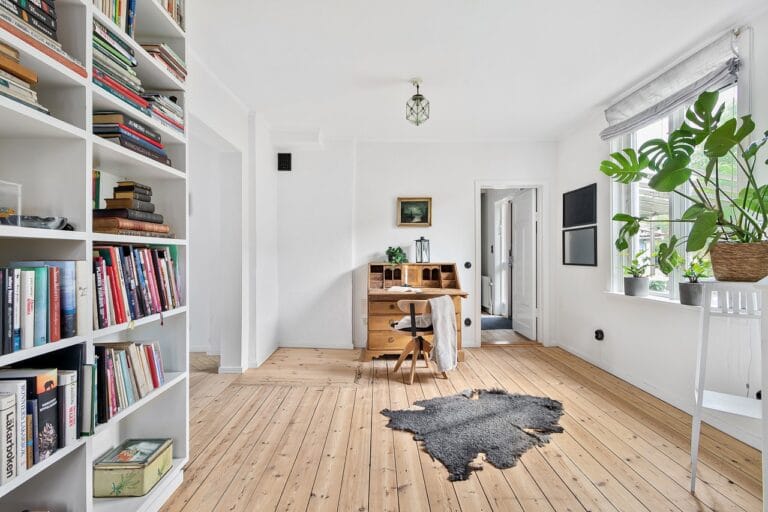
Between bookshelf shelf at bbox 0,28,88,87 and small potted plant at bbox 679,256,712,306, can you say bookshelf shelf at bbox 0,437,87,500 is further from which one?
small potted plant at bbox 679,256,712,306

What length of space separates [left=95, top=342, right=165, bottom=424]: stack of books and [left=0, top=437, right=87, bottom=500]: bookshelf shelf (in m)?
0.16

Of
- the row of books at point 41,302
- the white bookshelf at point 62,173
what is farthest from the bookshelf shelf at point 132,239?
the row of books at point 41,302

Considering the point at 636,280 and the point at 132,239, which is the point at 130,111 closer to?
the point at 132,239

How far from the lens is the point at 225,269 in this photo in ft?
12.3

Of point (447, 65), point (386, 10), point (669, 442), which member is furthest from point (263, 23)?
point (669, 442)

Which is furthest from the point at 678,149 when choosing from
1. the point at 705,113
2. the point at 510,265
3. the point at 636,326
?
the point at 510,265

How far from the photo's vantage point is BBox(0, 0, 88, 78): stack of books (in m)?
1.06

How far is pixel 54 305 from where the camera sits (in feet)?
3.97

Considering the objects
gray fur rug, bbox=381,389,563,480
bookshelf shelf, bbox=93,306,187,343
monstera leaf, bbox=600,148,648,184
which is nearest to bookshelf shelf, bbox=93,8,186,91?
bookshelf shelf, bbox=93,306,187,343

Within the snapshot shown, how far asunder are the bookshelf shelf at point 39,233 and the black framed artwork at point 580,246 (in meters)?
4.04

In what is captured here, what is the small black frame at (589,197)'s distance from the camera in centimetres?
392

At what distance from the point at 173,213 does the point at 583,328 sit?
396 cm

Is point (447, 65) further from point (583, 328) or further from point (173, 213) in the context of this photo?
point (583, 328)

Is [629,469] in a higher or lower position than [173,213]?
lower
